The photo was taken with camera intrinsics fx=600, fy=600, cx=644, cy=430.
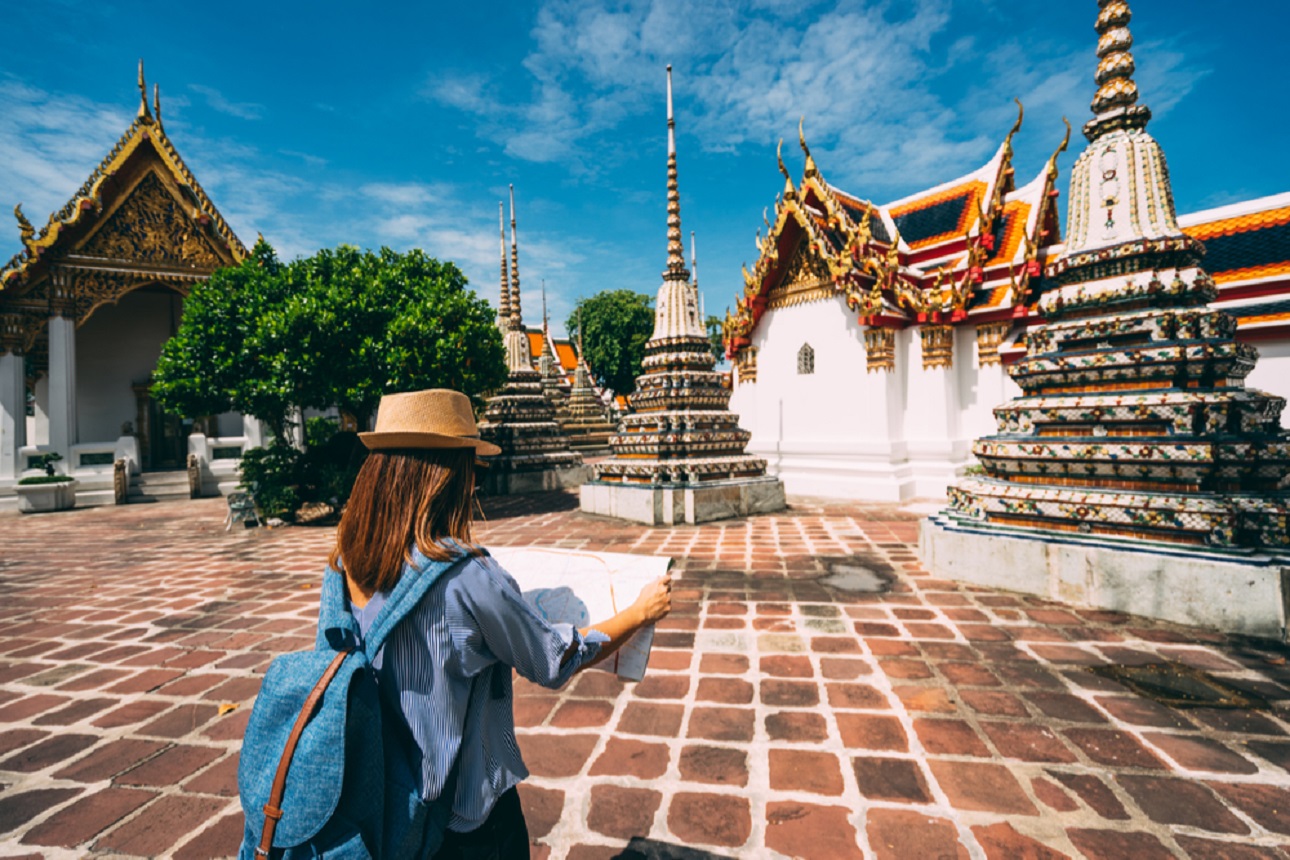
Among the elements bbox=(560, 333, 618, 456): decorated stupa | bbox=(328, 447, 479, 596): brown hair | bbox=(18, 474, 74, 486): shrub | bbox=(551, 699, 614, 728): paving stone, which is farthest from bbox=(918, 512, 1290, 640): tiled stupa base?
bbox=(18, 474, 74, 486): shrub

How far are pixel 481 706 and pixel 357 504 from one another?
0.57m

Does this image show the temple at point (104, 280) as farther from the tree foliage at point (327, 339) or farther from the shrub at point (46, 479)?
the tree foliage at point (327, 339)

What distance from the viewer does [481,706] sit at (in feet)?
4.68

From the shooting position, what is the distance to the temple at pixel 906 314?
10938 millimetres

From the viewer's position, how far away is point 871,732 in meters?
2.92

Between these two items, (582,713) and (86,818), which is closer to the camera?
(86,818)

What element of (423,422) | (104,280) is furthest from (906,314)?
(104,280)

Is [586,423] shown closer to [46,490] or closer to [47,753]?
[46,490]

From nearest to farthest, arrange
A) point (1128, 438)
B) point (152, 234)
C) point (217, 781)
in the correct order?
point (217, 781), point (1128, 438), point (152, 234)

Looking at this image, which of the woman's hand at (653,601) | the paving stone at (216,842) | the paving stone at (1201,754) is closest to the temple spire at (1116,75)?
the paving stone at (1201,754)

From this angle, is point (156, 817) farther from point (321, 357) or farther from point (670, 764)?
point (321, 357)

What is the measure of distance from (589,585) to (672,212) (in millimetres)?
9059

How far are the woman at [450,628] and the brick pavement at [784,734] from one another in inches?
43.2

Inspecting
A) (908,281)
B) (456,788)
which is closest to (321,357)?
(456,788)
